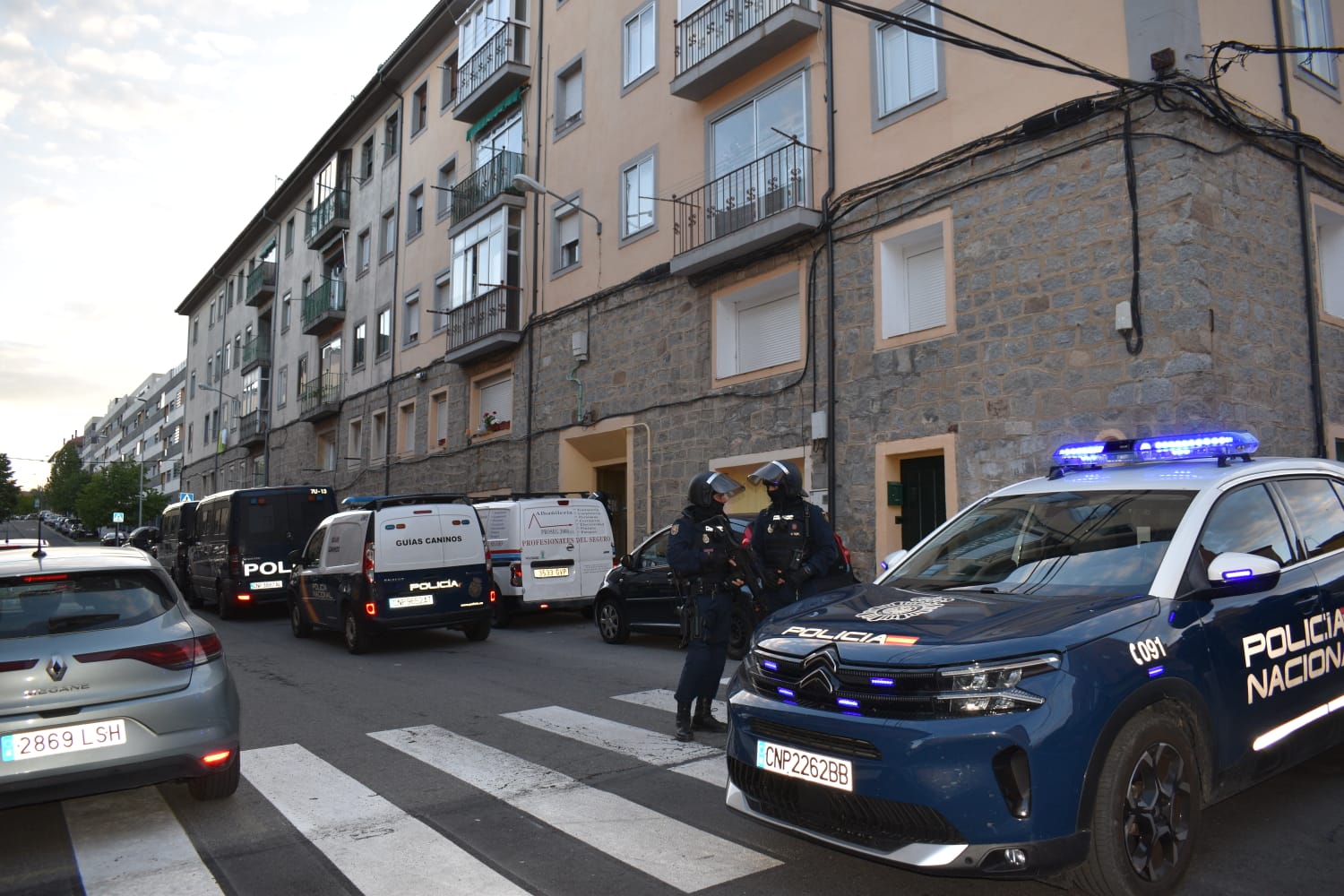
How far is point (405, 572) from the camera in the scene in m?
11.8

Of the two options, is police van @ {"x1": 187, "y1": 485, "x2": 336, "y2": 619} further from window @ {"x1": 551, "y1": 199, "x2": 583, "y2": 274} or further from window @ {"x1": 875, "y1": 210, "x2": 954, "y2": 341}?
window @ {"x1": 875, "y1": 210, "x2": 954, "y2": 341}

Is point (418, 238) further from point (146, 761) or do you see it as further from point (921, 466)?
point (146, 761)

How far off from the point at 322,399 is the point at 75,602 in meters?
30.1

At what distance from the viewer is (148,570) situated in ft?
17.1

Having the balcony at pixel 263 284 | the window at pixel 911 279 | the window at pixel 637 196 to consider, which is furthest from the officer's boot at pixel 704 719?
the balcony at pixel 263 284

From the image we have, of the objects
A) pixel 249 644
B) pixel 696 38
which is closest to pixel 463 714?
pixel 249 644

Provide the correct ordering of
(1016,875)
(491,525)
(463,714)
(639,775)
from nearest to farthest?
(1016,875) → (639,775) → (463,714) → (491,525)

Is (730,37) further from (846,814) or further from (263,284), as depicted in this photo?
(263,284)

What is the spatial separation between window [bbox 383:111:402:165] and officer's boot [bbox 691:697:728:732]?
27087 millimetres

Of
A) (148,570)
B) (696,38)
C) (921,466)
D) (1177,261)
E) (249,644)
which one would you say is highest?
(696,38)

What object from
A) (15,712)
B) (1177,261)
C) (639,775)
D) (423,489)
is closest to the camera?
(15,712)

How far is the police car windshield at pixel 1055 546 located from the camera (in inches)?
161

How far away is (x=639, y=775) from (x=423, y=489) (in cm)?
2236

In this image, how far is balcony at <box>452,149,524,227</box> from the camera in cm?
2284
